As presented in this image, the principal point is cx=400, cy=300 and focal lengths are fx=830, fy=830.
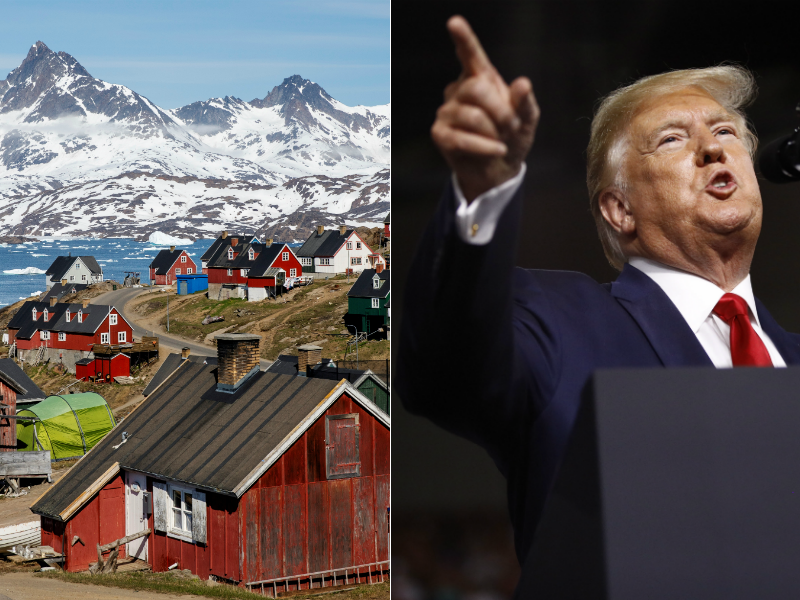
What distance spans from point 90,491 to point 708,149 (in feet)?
36.2

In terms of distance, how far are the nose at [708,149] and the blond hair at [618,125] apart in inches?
6.4

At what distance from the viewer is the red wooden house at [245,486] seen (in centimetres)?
1091

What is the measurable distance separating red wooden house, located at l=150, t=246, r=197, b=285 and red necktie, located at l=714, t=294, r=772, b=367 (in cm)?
5547

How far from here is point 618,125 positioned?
3582 mm

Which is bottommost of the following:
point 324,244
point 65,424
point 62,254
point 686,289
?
point 65,424

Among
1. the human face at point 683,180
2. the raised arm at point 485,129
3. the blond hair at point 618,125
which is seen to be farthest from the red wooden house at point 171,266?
the raised arm at point 485,129

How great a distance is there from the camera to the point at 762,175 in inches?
145

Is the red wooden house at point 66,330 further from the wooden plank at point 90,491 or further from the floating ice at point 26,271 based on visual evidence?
the floating ice at point 26,271

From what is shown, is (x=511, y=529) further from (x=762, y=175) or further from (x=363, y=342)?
(x=363, y=342)

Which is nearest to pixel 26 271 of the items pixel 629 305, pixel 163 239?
pixel 163 239

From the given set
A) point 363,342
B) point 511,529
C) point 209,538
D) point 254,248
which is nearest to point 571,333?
point 511,529

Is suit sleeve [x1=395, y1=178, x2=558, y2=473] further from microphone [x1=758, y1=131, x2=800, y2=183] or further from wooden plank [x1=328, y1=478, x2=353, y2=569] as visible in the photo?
wooden plank [x1=328, y1=478, x2=353, y2=569]

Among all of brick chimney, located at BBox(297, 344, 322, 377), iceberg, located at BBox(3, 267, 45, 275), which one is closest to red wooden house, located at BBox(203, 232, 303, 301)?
brick chimney, located at BBox(297, 344, 322, 377)

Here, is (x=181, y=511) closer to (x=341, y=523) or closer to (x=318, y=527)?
(x=318, y=527)
